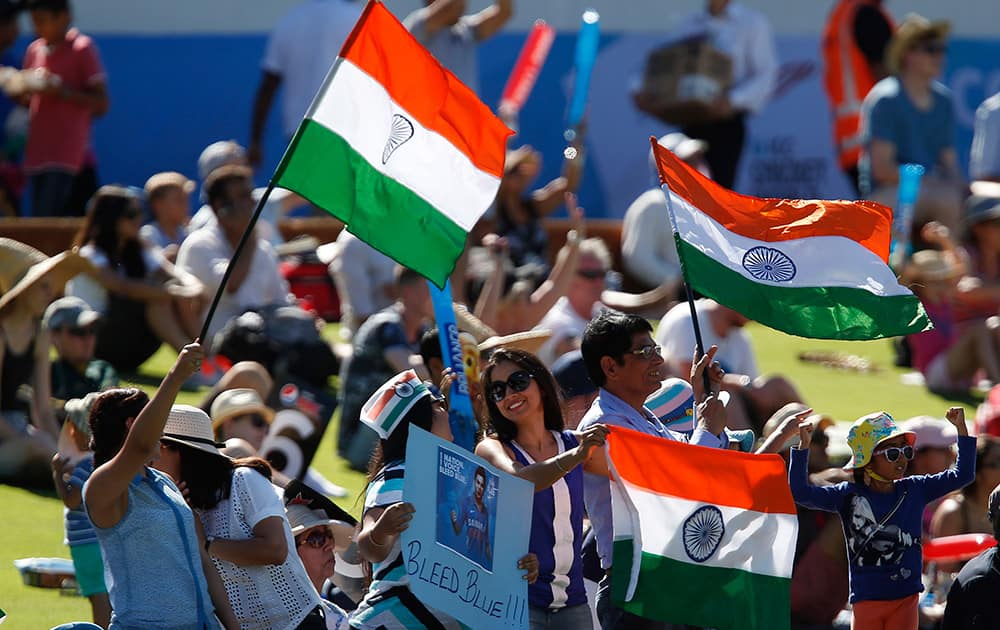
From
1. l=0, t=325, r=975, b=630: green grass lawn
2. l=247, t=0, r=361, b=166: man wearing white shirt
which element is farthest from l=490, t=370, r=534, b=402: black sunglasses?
l=247, t=0, r=361, b=166: man wearing white shirt

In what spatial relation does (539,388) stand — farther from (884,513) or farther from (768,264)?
(884,513)

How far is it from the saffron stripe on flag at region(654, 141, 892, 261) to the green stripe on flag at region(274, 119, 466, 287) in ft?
2.77

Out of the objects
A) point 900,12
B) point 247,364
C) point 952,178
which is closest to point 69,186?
point 247,364

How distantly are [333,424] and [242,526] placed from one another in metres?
5.02

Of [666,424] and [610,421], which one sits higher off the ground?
[610,421]

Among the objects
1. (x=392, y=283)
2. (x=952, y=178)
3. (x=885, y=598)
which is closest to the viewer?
(x=885, y=598)

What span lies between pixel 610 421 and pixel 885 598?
1.30m

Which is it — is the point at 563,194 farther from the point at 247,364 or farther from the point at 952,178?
the point at 247,364

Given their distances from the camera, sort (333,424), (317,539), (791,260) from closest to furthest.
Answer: (317,539), (791,260), (333,424)

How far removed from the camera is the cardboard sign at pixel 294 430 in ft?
29.1

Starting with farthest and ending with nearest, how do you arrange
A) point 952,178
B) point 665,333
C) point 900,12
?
1. point 900,12
2. point 952,178
3. point 665,333

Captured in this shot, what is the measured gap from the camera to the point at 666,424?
7270 mm

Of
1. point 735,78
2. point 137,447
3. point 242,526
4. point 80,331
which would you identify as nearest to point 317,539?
point 242,526

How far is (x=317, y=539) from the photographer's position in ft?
21.9
